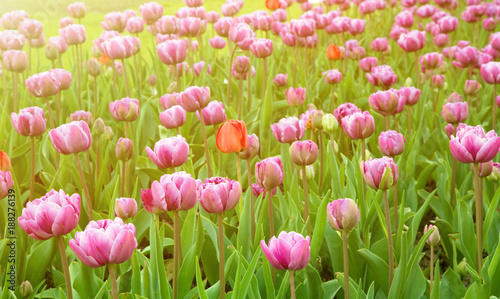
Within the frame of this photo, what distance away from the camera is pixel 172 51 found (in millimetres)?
2459

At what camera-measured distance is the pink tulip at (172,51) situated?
2436mm

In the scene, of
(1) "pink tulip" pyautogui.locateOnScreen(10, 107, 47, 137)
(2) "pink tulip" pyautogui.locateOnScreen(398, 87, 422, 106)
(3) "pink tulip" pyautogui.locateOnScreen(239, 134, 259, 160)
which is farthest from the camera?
(2) "pink tulip" pyautogui.locateOnScreen(398, 87, 422, 106)

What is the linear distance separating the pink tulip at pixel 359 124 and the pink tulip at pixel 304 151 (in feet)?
0.83

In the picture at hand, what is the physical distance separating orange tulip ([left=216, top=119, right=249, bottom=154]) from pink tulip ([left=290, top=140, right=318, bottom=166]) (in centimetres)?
14

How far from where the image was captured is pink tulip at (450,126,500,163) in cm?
130

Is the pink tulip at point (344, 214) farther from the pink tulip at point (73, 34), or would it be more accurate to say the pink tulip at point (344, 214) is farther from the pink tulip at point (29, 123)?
the pink tulip at point (73, 34)

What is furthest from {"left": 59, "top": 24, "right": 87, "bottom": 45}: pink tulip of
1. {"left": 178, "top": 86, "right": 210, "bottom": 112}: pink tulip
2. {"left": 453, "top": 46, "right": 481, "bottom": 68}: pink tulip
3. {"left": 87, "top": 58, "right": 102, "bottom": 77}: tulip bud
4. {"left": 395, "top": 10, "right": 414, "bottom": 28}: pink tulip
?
{"left": 395, "top": 10, "right": 414, "bottom": 28}: pink tulip

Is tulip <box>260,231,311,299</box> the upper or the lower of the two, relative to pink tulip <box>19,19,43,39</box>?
upper

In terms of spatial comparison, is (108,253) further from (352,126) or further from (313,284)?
(352,126)

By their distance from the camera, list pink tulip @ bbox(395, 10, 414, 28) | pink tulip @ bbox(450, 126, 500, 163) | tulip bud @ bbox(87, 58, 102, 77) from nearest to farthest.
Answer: pink tulip @ bbox(450, 126, 500, 163) < tulip bud @ bbox(87, 58, 102, 77) < pink tulip @ bbox(395, 10, 414, 28)

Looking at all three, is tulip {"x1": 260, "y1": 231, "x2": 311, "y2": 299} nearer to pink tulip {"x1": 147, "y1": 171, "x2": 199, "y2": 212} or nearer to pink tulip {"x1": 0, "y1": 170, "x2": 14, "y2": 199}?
pink tulip {"x1": 147, "y1": 171, "x2": 199, "y2": 212}

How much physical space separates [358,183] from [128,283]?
80cm

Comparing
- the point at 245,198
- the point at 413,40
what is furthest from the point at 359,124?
the point at 413,40

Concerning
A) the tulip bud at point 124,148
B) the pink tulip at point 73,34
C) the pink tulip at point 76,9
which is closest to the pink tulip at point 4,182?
the tulip bud at point 124,148
